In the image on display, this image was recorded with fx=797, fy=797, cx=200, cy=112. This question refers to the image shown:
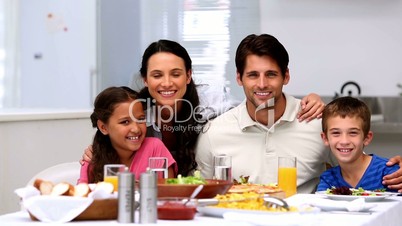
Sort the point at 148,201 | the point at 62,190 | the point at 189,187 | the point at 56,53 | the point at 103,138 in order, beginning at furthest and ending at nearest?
the point at 56,53 < the point at 103,138 < the point at 189,187 < the point at 62,190 < the point at 148,201

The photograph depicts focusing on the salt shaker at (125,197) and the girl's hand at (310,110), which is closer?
the salt shaker at (125,197)

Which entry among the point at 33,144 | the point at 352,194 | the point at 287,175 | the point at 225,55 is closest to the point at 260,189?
the point at 287,175

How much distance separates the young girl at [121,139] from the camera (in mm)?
2646

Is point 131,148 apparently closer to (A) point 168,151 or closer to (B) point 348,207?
(A) point 168,151

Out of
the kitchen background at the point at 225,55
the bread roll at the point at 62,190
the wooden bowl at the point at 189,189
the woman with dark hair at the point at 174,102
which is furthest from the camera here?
the kitchen background at the point at 225,55

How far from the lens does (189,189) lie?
6.46ft

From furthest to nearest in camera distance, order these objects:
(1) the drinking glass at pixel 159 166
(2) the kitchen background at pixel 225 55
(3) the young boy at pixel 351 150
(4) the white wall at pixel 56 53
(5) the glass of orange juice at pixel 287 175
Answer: (4) the white wall at pixel 56 53, (2) the kitchen background at pixel 225 55, (3) the young boy at pixel 351 150, (5) the glass of orange juice at pixel 287 175, (1) the drinking glass at pixel 159 166

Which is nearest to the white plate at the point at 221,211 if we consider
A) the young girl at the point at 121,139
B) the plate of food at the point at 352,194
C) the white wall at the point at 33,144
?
the plate of food at the point at 352,194

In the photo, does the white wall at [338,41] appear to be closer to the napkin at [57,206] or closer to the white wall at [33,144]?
the white wall at [33,144]

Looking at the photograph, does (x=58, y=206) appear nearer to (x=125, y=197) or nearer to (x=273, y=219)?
(x=125, y=197)

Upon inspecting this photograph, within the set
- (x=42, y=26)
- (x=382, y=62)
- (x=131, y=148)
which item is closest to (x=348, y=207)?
(x=131, y=148)

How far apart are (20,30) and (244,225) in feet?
16.8

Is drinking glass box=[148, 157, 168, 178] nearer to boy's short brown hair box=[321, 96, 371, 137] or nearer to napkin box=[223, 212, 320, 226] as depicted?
napkin box=[223, 212, 320, 226]

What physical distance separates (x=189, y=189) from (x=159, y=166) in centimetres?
46
